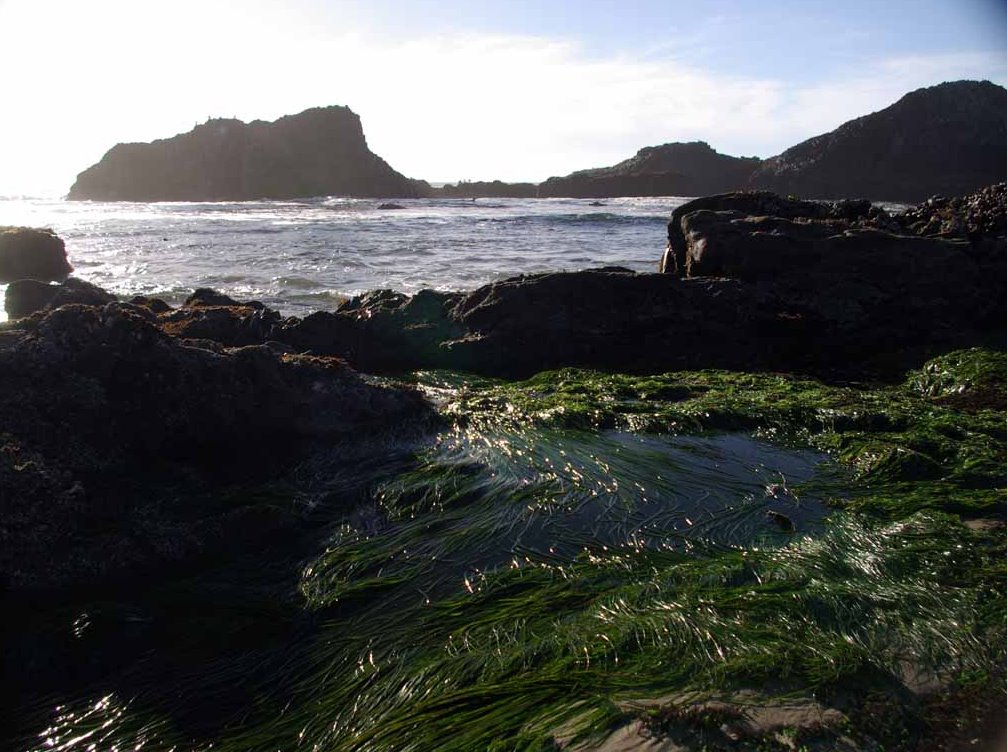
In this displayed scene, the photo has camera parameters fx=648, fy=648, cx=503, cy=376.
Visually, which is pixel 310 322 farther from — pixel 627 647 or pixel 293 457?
pixel 627 647

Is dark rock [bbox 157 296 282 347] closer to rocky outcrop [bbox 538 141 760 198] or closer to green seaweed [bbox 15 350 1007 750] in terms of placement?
green seaweed [bbox 15 350 1007 750]

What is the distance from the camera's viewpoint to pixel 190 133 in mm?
84438

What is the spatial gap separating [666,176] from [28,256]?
2886 inches

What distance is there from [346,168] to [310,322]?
83889 mm

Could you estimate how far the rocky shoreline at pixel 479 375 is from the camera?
3.26m

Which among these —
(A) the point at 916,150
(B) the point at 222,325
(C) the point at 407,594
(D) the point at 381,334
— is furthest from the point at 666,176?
(C) the point at 407,594

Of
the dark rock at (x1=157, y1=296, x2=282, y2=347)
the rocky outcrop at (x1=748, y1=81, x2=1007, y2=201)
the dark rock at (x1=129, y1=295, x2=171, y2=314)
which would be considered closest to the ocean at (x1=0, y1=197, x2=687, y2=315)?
the dark rock at (x1=129, y1=295, x2=171, y2=314)

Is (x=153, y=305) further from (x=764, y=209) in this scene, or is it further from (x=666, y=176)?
(x=666, y=176)

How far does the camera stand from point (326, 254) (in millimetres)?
18266

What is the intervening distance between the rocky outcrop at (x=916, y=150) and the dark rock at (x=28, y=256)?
55.5m

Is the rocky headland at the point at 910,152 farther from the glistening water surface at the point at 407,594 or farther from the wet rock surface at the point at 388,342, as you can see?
the glistening water surface at the point at 407,594

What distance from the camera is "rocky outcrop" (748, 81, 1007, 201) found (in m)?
54.0

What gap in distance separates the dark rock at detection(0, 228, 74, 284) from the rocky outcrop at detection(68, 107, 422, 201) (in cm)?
6602

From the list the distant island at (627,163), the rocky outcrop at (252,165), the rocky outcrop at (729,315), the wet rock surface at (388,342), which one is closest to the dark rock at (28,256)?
the wet rock surface at (388,342)
